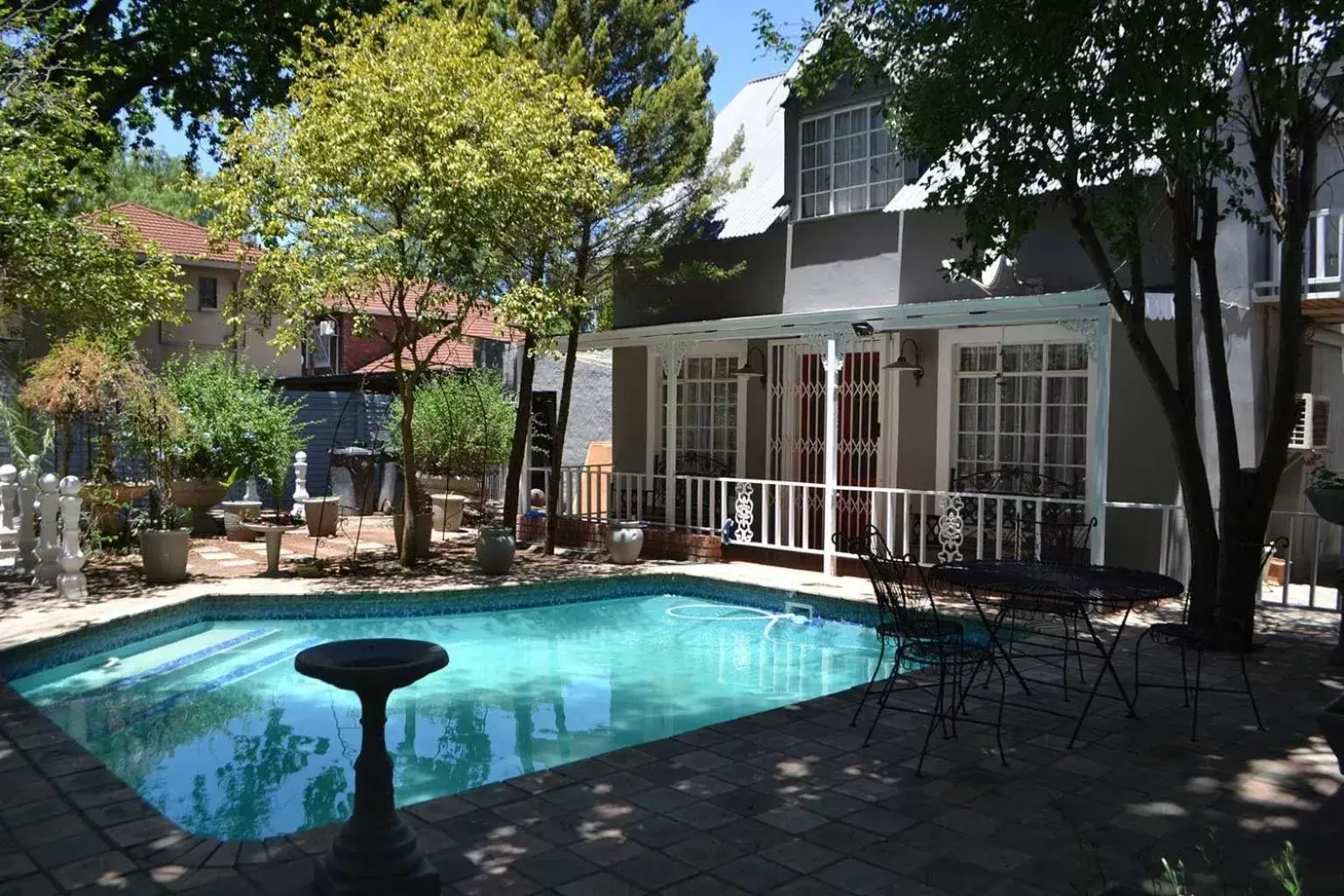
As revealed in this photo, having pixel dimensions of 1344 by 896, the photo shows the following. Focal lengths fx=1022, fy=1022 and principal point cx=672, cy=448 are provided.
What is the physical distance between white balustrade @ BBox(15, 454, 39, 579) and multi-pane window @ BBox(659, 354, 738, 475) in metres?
7.47

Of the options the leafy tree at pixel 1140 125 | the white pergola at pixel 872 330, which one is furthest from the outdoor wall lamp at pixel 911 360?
the leafy tree at pixel 1140 125

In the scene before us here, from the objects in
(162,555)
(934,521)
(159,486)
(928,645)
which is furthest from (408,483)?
(928,645)

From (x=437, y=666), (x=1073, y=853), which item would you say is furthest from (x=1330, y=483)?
(x=437, y=666)

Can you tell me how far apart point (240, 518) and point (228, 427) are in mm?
1380

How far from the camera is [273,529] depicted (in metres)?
11.1

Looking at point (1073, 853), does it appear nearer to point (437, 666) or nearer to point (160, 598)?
point (437, 666)

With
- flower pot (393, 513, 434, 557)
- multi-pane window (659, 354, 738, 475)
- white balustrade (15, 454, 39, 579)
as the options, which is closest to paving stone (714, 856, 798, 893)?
flower pot (393, 513, 434, 557)

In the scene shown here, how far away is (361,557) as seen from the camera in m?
12.5

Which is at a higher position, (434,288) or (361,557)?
(434,288)

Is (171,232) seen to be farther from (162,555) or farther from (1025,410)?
(1025,410)

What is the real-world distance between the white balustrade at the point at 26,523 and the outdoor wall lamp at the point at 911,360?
925cm

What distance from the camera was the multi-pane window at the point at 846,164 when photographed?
37.9 ft

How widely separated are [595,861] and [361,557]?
9.36 metres

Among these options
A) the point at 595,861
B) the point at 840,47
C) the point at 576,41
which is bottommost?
the point at 595,861
